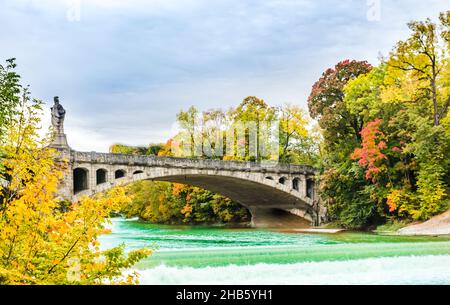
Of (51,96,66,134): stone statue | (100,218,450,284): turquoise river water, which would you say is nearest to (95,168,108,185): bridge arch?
(51,96,66,134): stone statue

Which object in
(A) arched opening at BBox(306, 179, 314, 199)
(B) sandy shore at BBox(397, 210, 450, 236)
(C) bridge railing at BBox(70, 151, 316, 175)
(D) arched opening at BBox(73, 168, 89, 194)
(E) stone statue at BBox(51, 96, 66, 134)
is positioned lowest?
(B) sandy shore at BBox(397, 210, 450, 236)

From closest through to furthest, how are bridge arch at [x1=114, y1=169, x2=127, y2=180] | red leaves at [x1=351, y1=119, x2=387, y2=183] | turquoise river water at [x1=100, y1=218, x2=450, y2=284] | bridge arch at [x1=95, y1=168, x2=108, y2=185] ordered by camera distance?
1. turquoise river water at [x1=100, y1=218, x2=450, y2=284]
2. red leaves at [x1=351, y1=119, x2=387, y2=183]
3. bridge arch at [x1=95, y1=168, x2=108, y2=185]
4. bridge arch at [x1=114, y1=169, x2=127, y2=180]

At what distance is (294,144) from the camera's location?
54844 mm

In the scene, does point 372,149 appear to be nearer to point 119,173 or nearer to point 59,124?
point 119,173

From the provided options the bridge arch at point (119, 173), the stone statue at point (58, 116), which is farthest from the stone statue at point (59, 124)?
the bridge arch at point (119, 173)

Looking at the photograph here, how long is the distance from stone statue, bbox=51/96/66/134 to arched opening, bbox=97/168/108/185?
4.55 metres

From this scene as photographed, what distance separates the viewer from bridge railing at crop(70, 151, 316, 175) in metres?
33.8

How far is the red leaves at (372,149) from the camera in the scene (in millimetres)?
32750

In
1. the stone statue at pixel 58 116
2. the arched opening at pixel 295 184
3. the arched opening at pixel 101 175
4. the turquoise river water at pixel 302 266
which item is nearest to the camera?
the turquoise river water at pixel 302 266

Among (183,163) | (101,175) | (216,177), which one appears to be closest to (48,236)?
(101,175)

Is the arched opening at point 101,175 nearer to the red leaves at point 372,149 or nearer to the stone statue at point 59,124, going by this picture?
the stone statue at point 59,124

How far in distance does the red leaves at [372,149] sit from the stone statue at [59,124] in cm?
1868

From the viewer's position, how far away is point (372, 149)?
108 ft

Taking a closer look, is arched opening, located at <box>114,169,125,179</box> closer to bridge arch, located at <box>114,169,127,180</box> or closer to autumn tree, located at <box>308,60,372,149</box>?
bridge arch, located at <box>114,169,127,180</box>
